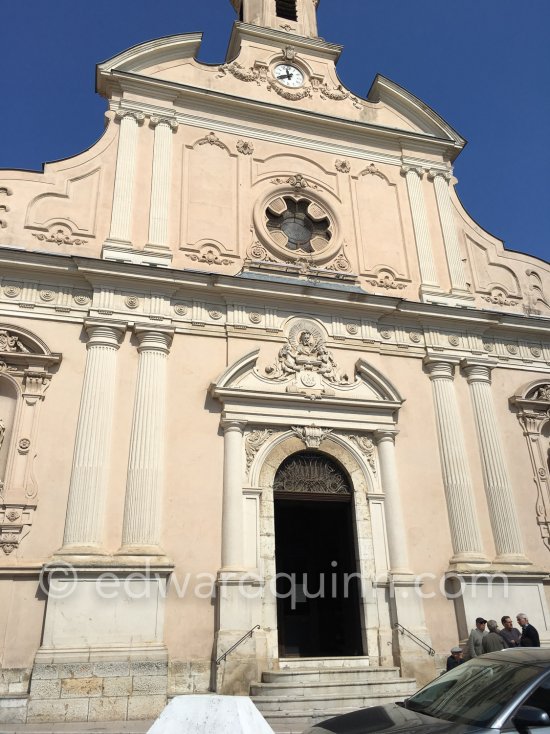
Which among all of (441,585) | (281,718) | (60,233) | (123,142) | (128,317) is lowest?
(281,718)

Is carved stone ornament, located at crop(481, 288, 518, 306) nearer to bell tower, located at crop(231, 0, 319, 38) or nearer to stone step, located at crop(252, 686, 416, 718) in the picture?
bell tower, located at crop(231, 0, 319, 38)

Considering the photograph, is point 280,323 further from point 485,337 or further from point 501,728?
point 501,728

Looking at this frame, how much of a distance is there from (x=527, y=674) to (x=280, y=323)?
8.38 meters

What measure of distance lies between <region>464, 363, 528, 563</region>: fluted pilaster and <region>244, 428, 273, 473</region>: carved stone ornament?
4426mm

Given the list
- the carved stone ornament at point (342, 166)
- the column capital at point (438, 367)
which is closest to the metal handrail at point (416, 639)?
the column capital at point (438, 367)

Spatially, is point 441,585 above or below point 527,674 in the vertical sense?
above

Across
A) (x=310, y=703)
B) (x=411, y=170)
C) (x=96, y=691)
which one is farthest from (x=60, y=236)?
(x=310, y=703)

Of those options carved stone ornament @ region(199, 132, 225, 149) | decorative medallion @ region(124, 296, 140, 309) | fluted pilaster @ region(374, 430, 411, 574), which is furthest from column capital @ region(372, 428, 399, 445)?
carved stone ornament @ region(199, 132, 225, 149)

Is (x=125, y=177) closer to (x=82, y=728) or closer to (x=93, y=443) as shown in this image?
(x=93, y=443)

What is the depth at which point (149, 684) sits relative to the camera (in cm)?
867

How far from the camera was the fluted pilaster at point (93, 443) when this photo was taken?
369 inches

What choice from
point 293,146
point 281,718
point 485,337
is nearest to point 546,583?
point 485,337

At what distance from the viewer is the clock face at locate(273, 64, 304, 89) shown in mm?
14812

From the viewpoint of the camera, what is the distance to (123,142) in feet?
41.3
